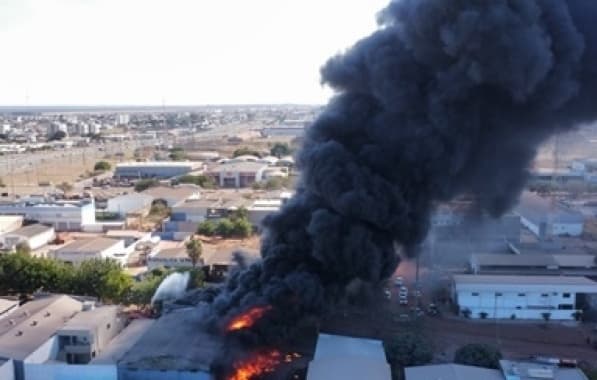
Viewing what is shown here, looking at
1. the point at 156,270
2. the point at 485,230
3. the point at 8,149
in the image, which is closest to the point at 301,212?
the point at 156,270

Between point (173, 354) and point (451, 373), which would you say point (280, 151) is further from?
point (451, 373)

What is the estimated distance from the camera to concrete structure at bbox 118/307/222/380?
73.2 ft

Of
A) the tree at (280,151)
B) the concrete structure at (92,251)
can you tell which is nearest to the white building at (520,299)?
the concrete structure at (92,251)

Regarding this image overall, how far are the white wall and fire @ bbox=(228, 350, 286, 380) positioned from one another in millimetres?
8934

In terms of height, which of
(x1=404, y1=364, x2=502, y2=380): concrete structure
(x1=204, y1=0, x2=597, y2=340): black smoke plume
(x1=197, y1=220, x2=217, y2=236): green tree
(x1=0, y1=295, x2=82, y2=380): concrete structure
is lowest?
(x1=197, y1=220, x2=217, y2=236): green tree

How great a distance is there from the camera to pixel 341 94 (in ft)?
80.1

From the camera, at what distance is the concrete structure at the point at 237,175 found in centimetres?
8006

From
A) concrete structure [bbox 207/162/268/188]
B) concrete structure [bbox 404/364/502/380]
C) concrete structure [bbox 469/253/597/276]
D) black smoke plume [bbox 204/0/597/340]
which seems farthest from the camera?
concrete structure [bbox 207/162/268/188]

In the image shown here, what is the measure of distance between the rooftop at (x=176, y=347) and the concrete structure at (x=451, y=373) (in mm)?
7476

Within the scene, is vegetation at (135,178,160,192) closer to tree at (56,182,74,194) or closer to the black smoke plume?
tree at (56,182,74,194)

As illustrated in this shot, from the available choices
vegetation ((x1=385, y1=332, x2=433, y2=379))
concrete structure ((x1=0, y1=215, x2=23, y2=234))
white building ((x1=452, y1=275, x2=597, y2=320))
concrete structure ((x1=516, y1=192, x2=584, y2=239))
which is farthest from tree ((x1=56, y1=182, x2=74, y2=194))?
vegetation ((x1=385, y1=332, x2=433, y2=379))

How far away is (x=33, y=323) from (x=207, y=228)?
24458 mm

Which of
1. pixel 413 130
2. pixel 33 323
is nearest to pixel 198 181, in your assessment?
pixel 33 323

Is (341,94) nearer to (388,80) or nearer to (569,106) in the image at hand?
(388,80)
